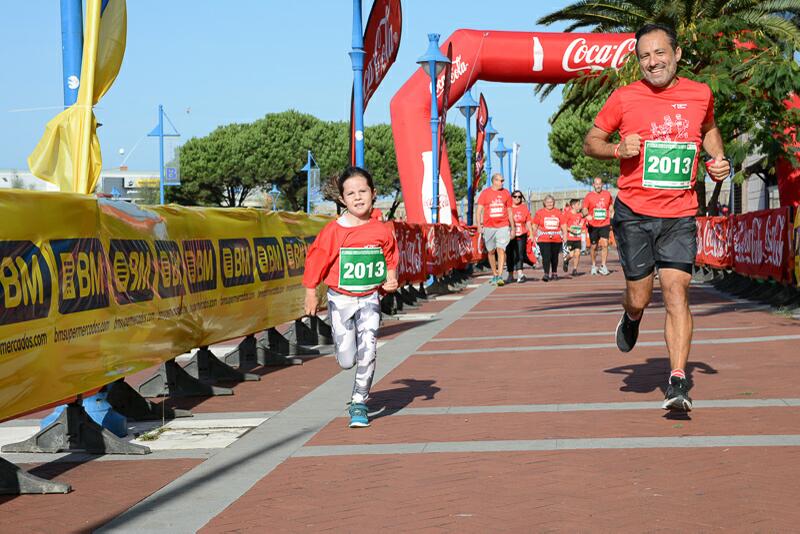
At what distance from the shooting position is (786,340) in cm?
1143

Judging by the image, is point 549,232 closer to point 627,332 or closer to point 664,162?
point 627,332

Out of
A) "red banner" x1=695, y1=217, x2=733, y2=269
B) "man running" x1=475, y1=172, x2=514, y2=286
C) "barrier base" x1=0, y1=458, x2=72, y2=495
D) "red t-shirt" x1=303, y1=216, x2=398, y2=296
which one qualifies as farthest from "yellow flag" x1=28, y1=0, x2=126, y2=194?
"man running" x1=475, y1=172, x2=514, y2=286

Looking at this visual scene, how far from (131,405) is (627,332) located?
3.34 m

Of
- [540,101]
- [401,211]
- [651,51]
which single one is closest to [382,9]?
[651,51]

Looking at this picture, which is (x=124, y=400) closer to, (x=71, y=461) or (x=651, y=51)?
(x=71, y=461)

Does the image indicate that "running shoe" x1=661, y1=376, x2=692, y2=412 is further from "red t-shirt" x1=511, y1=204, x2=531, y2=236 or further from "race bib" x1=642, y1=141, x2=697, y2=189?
"red t-shirt" x1=511, y1=204, x2=531, y2=236

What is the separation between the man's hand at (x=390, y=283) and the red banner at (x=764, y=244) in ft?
28.9

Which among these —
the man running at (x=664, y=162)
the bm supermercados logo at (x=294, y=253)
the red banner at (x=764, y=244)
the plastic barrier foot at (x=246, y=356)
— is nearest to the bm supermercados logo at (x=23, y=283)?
the man running at (x=664, y=162)

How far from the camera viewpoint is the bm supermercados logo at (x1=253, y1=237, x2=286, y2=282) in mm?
11172

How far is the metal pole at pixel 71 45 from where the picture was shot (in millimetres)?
7895

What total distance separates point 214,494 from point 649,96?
3564 millimetres

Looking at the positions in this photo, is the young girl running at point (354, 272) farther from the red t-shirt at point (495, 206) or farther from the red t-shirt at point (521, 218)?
the red t-shirt at point (521, 218)

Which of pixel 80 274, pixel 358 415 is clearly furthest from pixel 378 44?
pixel 80 274

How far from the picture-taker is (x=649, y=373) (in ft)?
30.2
